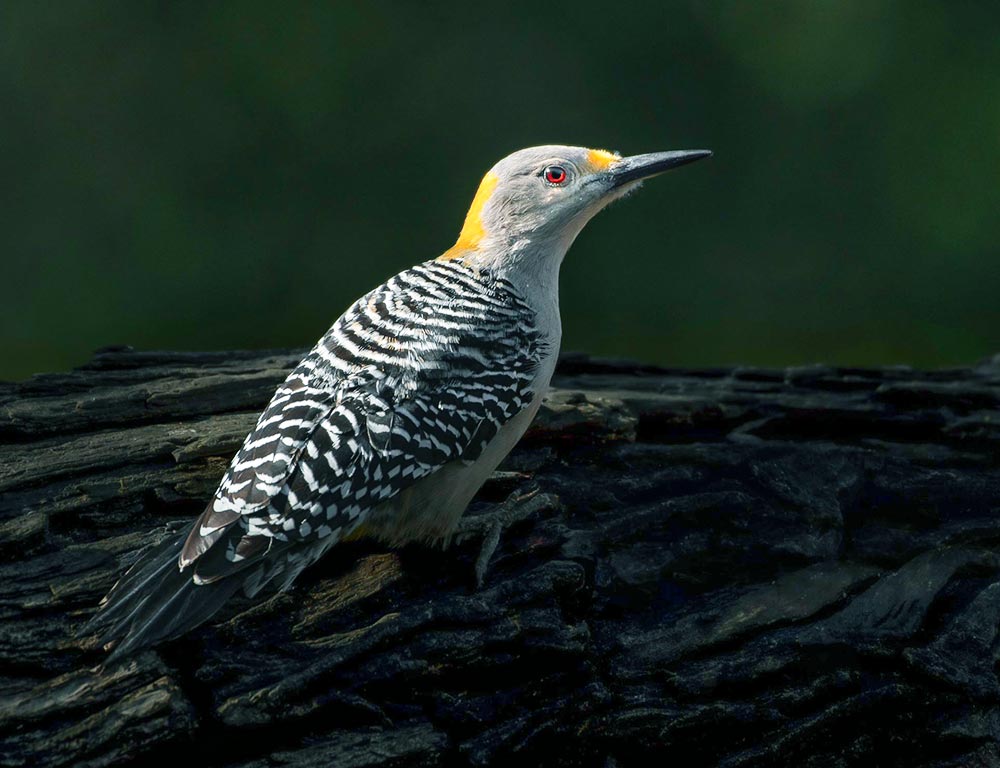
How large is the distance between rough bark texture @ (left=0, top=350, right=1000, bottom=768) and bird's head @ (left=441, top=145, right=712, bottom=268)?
22.9 inches

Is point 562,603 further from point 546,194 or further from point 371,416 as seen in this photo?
point 546,194

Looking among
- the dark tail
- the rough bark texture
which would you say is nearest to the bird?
the dark tail

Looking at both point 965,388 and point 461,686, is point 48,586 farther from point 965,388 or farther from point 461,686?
point 965,388

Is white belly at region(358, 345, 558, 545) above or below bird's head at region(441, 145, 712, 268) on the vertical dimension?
below

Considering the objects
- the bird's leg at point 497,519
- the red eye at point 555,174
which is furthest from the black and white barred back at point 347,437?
the red eye at point 555,174

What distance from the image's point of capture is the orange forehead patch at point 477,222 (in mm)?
3391

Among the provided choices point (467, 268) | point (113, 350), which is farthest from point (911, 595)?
point (113, 350)

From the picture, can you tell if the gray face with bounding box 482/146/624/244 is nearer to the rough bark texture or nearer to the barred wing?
the barred wing

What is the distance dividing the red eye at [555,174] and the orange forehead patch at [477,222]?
15 cm

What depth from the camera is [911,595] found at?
321 cm

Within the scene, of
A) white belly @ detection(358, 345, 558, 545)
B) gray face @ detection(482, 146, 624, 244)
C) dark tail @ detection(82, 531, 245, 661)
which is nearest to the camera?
dark tail @ detection(82, 531, 245, 661)

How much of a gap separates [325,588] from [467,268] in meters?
1.04

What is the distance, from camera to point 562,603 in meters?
2.98

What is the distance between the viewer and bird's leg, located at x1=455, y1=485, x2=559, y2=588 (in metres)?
3.01
